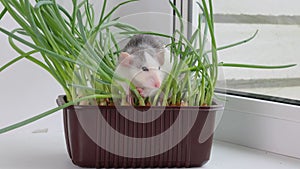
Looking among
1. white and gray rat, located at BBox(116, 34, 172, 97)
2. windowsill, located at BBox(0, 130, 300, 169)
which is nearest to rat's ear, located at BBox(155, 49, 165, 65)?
white and gray rat, located at BBox(116, 34, 172, 97)

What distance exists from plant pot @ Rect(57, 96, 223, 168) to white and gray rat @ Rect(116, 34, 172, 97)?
0.12 feet

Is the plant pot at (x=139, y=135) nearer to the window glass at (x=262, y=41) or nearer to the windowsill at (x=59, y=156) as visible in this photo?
the windowsill at (x=59, y=156)

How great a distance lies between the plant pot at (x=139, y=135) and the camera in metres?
0.78

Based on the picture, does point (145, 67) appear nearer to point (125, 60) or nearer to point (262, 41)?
point (125, 60)

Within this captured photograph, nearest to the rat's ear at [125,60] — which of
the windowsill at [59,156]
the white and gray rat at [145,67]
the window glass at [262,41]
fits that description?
the white and gray rat at [145,67]

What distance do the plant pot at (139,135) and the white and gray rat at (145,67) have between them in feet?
0.12

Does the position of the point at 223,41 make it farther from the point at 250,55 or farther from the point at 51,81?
the point at 51,81

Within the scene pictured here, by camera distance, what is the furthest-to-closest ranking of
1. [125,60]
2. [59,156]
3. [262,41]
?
[262,41] < [59,156] < [125,60]

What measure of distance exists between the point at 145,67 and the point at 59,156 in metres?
0.25

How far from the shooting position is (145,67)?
2.57 feet

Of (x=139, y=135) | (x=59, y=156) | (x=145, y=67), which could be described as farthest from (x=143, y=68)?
(x=59, y=156)

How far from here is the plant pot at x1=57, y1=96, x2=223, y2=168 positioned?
0.78 m

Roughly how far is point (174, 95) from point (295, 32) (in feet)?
0.97

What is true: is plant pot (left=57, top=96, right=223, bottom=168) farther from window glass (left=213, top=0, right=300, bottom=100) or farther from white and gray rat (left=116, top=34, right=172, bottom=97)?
window glass (left=213, top=0, right=300, bottom=100)
